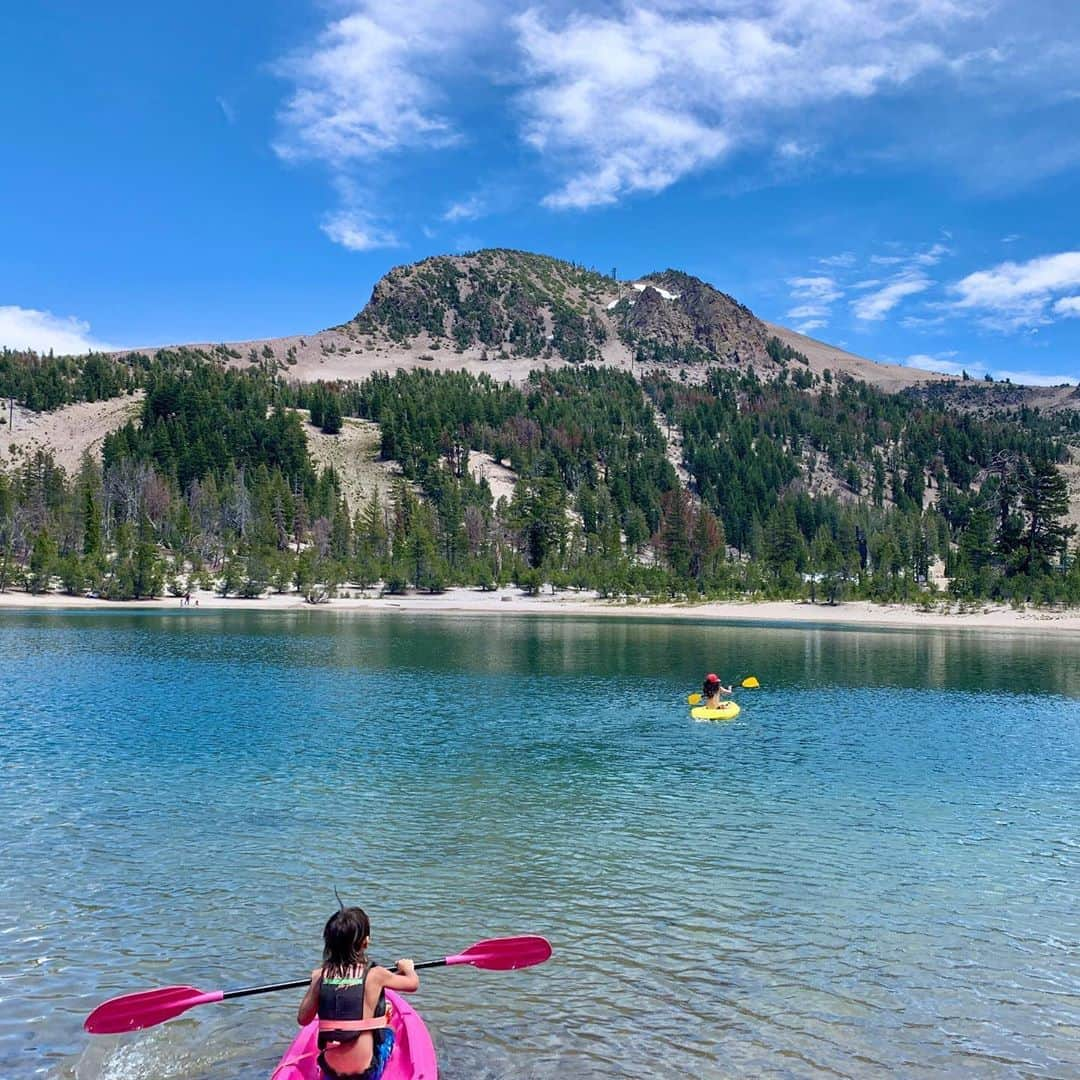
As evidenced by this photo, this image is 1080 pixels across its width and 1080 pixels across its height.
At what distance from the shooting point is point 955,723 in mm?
37562

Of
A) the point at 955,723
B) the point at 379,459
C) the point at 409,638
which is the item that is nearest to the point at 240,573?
the point at 409,638

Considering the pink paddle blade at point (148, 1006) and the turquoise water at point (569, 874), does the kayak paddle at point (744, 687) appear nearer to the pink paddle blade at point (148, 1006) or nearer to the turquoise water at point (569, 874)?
the turquoise water at point (569, 874)

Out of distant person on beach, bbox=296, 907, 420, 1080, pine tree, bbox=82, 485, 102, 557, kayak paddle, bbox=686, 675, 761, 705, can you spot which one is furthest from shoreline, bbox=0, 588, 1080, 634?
distant person on beach, bbox=296, 907, 420, 1080

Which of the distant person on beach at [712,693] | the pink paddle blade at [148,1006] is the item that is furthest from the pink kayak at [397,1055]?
the distant person on beach at [712,693]

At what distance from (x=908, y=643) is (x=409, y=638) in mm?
42083

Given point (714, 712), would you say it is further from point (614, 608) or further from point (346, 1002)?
point (614, 608)

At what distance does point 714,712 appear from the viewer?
36281 millimetres

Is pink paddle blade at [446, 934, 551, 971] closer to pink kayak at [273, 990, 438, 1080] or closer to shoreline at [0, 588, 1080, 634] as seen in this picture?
pink kayak at [273, 990, 438, 1080]

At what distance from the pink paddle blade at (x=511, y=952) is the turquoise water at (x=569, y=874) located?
0.77 metres

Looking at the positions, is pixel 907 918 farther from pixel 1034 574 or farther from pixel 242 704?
pixel 1034 574

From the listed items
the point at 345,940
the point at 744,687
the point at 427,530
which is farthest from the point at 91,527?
the point at 345,940

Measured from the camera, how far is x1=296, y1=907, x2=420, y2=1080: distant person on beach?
9164mm

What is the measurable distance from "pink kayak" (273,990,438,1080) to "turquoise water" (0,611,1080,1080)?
1.26m

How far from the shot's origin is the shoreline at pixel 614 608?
105 metres
